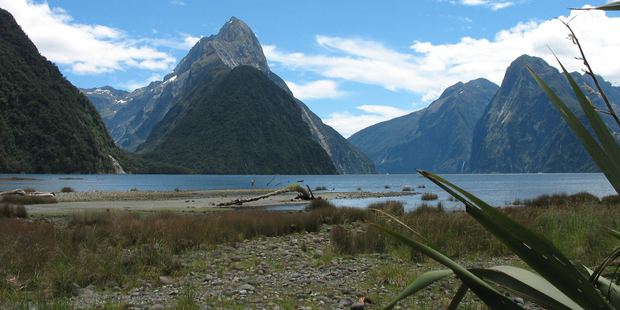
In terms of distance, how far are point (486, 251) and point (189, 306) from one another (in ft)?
25.0

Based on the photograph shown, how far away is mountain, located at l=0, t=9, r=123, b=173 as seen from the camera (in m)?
127

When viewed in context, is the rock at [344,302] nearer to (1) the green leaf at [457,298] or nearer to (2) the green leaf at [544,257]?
(1) the green leaf at [457,298]

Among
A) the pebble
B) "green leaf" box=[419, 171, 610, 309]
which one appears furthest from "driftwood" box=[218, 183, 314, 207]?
"green leaf" box=[419, 171, 610, 309]

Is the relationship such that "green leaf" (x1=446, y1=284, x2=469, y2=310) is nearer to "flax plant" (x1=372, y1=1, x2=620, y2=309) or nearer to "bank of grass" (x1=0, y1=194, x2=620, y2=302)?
"flax plant" (x1=372, y1=1, x2=620, y2=309)

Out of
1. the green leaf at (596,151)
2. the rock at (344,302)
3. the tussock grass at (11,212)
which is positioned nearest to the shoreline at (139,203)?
the tussock grass at (11,212)

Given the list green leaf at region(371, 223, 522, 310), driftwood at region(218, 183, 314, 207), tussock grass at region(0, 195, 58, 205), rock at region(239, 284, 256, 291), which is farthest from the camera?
driftwood at region(218, 183, 314, 207)

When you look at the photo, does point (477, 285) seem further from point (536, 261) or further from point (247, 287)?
point (247, 287)

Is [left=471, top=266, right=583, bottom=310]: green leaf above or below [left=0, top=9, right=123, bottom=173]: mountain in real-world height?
below

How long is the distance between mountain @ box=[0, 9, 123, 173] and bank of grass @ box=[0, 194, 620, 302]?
483 ft

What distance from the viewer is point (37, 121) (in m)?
134

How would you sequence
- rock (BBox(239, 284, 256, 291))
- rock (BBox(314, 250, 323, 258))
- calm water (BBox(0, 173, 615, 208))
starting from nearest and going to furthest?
rock (BBox(239, 284, 256, 291)) < rock (BBox(314, 250, 323, 258)) < calm water (BBox(0, 173, 615, 208))

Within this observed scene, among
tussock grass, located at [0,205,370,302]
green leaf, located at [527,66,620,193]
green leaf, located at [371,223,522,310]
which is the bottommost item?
tussock grass, located at [0,205,370,302]

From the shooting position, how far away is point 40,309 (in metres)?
4.57

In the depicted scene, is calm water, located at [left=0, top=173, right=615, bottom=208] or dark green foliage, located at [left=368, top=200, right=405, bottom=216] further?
calm water, located at [left=0, top=173, right=615, bottom=208]
